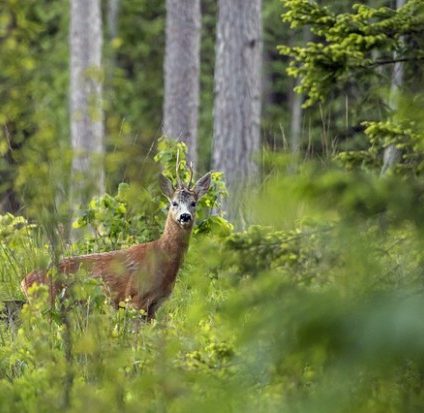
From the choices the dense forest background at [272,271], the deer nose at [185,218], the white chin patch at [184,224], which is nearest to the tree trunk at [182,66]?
the white chin patch at [184,224]

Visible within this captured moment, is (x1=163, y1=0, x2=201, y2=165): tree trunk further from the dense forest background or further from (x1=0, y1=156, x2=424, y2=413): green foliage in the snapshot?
(x1=0, y1=156, x2=424, y2=413): green foliage

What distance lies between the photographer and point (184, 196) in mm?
9508

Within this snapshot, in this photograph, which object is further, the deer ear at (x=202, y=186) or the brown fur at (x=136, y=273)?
the deer ear at (x=202, y=186)

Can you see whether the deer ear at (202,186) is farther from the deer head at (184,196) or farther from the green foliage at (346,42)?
the green foliage at (346,42)

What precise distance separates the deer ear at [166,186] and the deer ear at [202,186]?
20 centimetres

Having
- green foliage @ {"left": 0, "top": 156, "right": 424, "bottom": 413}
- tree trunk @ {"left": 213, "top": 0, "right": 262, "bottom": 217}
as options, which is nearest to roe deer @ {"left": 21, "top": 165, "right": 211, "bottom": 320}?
green foliage @ {"left": 0, "top": 156, "right": 424, "bottom": 413}

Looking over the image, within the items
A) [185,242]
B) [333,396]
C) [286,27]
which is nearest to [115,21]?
[286,27]

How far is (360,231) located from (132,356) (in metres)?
1.70

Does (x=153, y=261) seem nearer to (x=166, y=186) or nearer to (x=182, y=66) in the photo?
(x=166, y=186)

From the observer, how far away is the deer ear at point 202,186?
9586 mm

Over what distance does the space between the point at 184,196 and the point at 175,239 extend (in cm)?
32

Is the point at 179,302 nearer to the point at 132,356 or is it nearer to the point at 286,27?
the point at 132,356

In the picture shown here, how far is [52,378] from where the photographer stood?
480 cm

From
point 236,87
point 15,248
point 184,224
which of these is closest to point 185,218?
point 184,224
